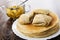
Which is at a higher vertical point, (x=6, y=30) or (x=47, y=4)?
(x=47, y=4)

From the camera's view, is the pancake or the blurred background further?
the blurred background

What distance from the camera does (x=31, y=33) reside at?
1.73 feet

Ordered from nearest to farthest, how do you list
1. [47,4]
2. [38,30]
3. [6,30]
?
[38,30] → [6,30] → [47,4]

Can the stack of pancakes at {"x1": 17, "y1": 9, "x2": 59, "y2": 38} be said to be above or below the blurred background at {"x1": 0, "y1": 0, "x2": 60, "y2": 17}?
below

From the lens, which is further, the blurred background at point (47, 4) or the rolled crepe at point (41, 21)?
the blurred background at point (47, 4)

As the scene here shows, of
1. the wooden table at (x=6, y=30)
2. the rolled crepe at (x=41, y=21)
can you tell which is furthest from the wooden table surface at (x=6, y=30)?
the rolled crepe at (x=41, y=21)

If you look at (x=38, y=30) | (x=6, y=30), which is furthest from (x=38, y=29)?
(x=6, y=30)

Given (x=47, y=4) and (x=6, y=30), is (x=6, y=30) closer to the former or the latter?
(x=6, y=30)

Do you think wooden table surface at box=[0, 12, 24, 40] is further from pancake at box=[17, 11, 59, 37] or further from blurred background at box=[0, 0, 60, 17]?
blurred background at box=[0, 0, 60, 17]

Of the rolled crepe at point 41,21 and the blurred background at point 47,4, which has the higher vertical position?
the blurred background at point 47,4

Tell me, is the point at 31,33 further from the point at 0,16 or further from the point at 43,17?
the point at 0,16

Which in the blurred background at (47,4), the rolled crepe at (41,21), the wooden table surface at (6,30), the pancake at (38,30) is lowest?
the wooden table surface at (6,30)

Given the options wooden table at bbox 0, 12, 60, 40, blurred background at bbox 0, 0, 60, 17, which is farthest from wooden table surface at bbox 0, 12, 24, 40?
blurred background at bbox 0, 0, 60, 17

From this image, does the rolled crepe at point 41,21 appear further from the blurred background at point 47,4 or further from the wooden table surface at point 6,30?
the blurred background at point 47,4
